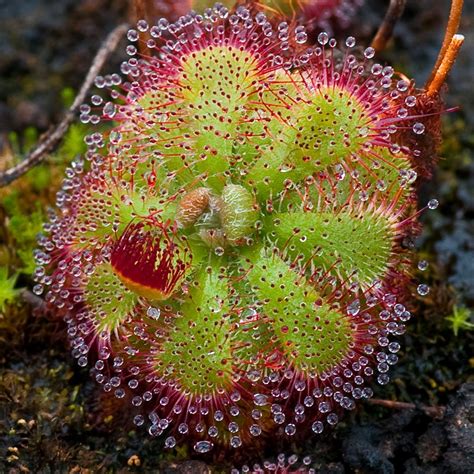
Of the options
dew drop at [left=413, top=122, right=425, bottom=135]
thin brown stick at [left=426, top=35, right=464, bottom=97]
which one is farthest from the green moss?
thin brown stick at [left=426, top=35, right=464, bottom=97]

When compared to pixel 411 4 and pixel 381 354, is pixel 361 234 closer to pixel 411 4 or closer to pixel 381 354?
pixel 381 354

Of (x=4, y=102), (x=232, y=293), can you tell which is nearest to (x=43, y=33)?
(x=4, y=102)

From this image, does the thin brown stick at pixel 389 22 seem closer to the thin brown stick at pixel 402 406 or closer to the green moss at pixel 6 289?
the thin brown stick at pixel 402 406

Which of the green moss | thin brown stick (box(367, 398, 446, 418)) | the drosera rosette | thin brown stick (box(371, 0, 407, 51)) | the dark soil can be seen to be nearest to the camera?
the drosera rosette

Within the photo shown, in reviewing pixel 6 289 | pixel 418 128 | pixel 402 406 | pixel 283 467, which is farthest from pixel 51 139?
pixel 402 406

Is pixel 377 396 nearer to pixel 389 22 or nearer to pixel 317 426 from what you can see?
pixel 317 426

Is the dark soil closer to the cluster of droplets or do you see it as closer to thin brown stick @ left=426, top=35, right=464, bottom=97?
the cluster of droplets
